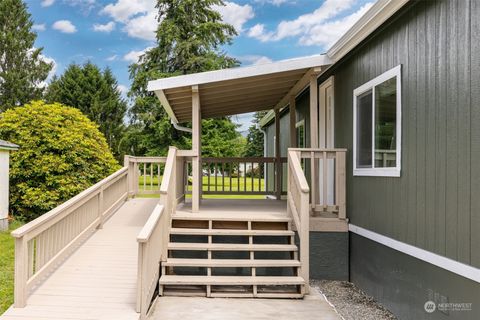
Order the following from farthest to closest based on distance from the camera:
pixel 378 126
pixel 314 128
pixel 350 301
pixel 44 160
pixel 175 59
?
pixel 175 59, pixel 44 160, pixel 314 128, pixel 378 126, pixel 350 301

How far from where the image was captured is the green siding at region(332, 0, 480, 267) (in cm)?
304

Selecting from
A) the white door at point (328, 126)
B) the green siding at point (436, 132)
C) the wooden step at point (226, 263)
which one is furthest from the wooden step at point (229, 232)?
the white door at point (328, 126)

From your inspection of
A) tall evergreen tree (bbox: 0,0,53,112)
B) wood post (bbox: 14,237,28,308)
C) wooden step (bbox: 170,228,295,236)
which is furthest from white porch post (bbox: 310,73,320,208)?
tall evergreen tree (bbox: 0,0,53,112)

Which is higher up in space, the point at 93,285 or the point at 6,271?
the point at 93,285

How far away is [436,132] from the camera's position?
3492 millimetres

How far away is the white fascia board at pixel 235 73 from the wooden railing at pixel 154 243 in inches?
34.6

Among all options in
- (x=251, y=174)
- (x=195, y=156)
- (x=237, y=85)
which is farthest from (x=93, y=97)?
(x=195, y=156)

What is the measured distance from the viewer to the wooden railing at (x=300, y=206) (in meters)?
4.61

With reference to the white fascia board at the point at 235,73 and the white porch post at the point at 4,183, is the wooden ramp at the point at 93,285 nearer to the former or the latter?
the white fascia board at the point at 235,73

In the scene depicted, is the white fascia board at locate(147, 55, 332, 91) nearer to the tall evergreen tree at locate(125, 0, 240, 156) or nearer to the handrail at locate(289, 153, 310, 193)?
the handrail at locate(289, 153, 310, 193)

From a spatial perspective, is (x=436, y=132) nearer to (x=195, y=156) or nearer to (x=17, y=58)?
(x=195, y=156)

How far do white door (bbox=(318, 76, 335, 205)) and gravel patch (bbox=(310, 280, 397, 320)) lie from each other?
60.7 inches

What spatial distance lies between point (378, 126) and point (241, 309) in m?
2.59

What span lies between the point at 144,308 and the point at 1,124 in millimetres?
8731
